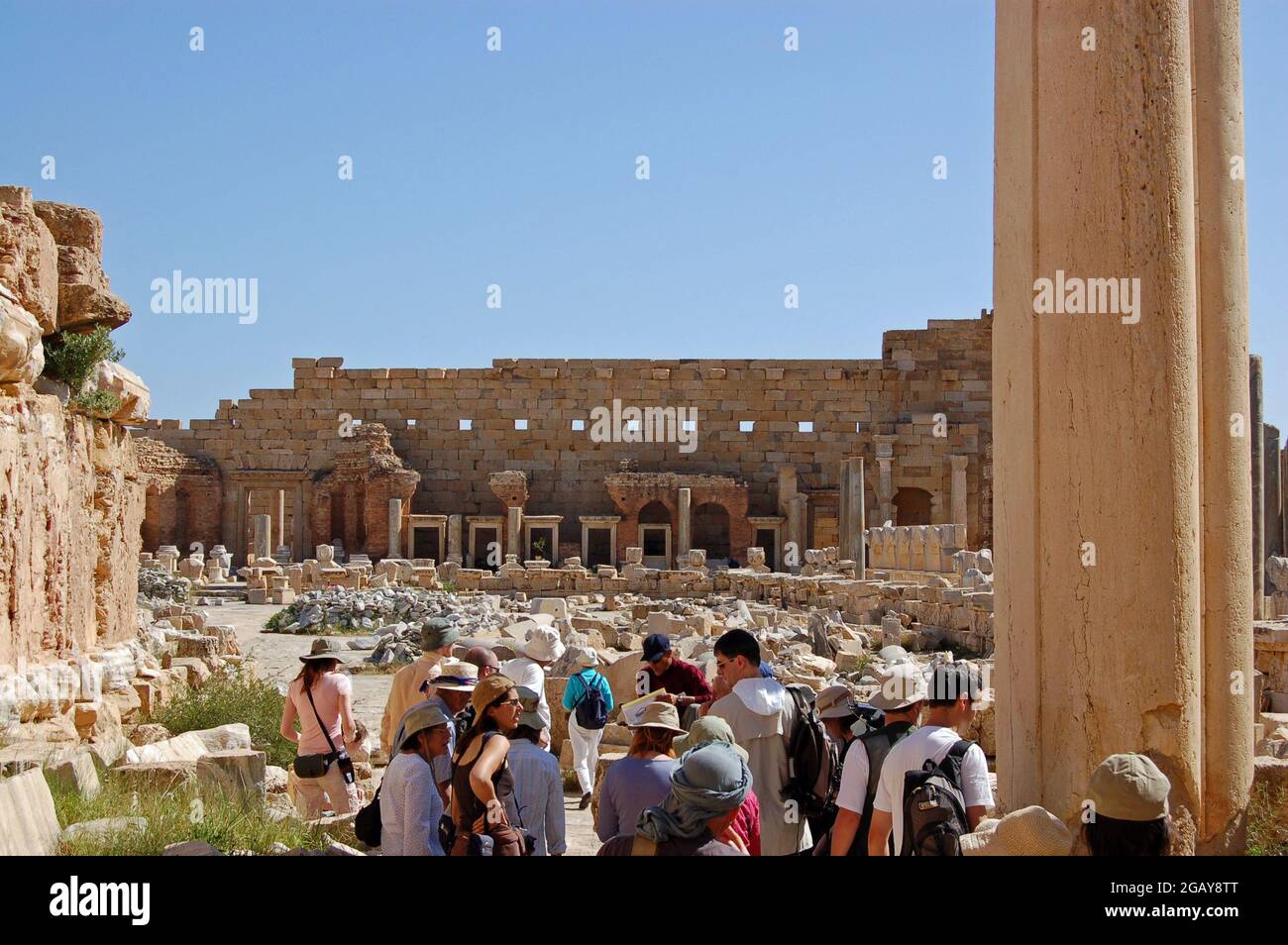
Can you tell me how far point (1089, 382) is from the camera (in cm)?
464

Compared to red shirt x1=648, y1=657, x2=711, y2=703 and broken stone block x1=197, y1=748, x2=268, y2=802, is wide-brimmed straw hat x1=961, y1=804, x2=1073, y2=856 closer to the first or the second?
red shirt x1=648, y1=657, x2=711, y2=703

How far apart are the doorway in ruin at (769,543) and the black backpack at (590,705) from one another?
28.2 metres

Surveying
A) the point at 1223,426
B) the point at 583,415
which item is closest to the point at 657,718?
the point at 1223,426

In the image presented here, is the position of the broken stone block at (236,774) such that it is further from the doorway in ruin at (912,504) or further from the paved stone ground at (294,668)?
the doorway in ruin at (912,504)

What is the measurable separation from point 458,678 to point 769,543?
31038 millimetres

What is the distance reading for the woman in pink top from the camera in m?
6.73

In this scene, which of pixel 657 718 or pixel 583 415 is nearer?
pixel 657 718

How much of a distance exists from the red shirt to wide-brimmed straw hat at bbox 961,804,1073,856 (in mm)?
2707

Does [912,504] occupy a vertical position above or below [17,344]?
below

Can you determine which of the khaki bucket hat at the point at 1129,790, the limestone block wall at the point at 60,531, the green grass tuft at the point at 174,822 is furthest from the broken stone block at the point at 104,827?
the khaki bucket hat at the point at 1129,790

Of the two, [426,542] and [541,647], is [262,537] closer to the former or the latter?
[426,542]

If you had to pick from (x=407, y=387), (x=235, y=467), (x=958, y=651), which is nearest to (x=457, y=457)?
(x=407, y=387)

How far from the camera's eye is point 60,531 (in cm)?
839
